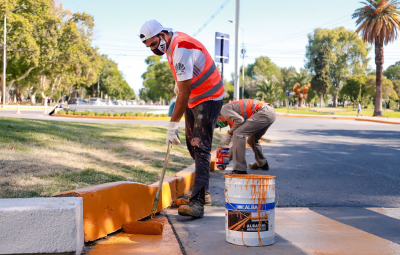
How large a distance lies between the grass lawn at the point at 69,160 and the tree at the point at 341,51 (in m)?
68.9

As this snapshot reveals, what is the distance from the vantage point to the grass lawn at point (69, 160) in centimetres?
383

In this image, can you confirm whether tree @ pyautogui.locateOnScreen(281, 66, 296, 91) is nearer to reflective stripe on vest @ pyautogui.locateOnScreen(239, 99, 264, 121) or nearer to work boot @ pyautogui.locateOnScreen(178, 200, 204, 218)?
reflective stripe on vest @ pyautogui.locateOnScreen(239, 99, 264, 121)

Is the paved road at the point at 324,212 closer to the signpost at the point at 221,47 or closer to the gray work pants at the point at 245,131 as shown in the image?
the gray work pants at the point at 245,131

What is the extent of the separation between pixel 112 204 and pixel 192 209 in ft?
2.55

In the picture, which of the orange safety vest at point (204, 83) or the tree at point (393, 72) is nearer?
the orange safety vest at point (204, 83)

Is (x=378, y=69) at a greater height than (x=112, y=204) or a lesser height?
greater

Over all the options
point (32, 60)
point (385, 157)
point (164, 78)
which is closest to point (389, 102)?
point (164, 78)

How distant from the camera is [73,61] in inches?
1581

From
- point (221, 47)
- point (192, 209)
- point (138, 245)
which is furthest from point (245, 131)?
point (221, 47)

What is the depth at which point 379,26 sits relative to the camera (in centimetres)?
3612

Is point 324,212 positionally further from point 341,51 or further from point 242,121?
point 341,51

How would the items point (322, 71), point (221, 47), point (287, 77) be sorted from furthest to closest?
point (287, 77), point (322, 71), point (221, 47)

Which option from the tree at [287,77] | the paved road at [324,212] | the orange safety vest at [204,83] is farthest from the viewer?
the tree at [287,77]

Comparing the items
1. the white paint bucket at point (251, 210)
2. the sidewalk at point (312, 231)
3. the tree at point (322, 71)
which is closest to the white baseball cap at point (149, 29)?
→ the white paint bucket at point (251, 210)
